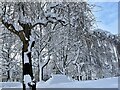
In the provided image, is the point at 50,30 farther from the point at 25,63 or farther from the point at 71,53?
the point at 25,63

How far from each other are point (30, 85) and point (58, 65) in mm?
21475

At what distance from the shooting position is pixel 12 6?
11.5 meters

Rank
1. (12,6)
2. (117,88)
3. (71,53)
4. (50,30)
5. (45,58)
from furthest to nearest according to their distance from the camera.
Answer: (45,58) → (71,53) → (50,30) → (117,88) → (12,6)

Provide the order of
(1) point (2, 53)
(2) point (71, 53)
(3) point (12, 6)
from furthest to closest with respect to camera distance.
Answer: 1. (1) point (2, 53)
2. (2) point (71, 53)
3. (3) point (12, 6)

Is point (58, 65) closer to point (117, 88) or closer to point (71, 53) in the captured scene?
point (71, 53)

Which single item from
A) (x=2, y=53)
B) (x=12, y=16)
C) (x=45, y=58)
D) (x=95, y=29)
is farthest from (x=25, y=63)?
(x=2, y=53)

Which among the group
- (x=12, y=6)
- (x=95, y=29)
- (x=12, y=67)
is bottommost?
(x=12, y=67)

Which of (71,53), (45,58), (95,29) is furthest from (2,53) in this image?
(95,29)

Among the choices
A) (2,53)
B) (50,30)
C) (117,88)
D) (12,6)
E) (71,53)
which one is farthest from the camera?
(2,53)

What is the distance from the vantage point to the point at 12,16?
38.7ft

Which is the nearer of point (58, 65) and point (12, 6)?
point (12, 6)

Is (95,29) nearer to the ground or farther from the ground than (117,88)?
farther from the ground

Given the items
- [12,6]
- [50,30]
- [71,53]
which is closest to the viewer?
[12,6]

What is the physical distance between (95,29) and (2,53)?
25479 millimetres
